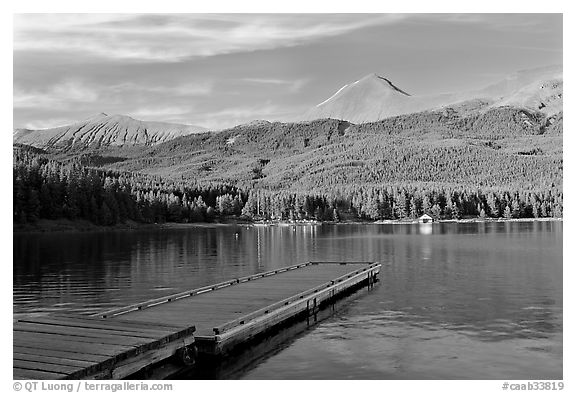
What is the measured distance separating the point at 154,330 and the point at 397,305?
1399 cm

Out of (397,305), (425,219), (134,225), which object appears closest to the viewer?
(397,305)

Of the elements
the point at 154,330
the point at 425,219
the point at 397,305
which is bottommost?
the point at 397,305

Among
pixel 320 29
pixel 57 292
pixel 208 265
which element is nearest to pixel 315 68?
pixel 320 29

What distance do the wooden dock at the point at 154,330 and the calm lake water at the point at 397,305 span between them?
1052 millimetres

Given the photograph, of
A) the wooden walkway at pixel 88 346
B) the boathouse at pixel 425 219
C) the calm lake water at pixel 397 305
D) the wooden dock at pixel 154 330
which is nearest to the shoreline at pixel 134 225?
the boathouse at pixel 425 219

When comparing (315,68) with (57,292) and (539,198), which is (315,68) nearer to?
(57,292)

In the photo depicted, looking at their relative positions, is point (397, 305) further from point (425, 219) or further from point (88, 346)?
point (425, 219)

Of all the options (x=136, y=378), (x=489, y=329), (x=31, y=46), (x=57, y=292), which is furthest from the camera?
(x=57, y=292)

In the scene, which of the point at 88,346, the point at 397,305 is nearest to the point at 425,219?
the point at 397,305

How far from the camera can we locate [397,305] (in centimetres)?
2764

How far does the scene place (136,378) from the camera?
14633 mm

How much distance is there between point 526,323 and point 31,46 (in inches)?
730

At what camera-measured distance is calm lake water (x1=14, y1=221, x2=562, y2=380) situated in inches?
682

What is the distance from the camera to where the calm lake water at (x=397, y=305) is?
17312 mm
